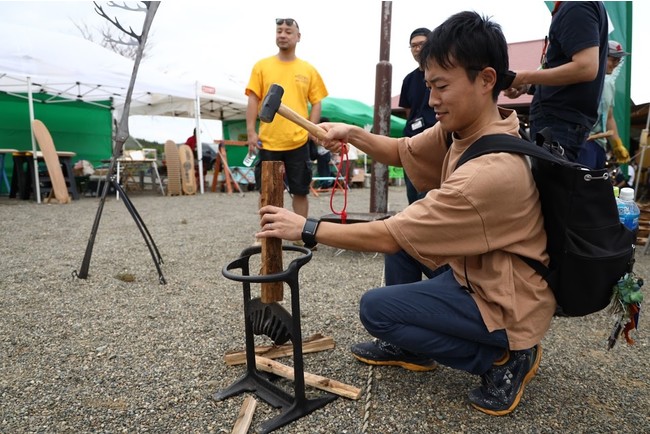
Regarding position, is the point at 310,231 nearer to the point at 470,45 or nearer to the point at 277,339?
the point at 277,339

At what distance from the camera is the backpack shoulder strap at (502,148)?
1.52 m

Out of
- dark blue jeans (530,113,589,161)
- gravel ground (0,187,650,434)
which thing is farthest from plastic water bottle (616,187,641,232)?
gravel ground (0,187,650,434)

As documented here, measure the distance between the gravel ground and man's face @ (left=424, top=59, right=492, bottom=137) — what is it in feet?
3.99

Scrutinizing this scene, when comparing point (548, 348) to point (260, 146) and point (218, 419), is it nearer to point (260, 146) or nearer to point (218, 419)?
point (218, 419)

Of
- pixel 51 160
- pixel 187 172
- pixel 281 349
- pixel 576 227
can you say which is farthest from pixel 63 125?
pixel 576 227

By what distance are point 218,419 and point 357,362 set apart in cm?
78

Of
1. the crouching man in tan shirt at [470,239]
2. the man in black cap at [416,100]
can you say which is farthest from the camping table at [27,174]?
the crouching man in tan shirt at [470,239]

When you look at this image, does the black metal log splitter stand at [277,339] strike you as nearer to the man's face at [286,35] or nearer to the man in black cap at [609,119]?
the man's face at [286,35]

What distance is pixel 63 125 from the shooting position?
38.0 ft

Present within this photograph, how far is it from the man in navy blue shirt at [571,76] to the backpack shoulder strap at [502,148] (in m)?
0.84

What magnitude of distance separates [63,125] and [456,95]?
12.6m

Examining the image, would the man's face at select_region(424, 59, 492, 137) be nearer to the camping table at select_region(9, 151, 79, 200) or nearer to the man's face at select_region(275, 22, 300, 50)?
the man's face at select_region(275, 22, 300, 50)

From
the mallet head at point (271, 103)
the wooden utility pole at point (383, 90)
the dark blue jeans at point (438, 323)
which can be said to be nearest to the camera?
the dark blue jeans at point (438, 323)

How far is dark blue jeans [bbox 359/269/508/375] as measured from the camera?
1.71 meters
